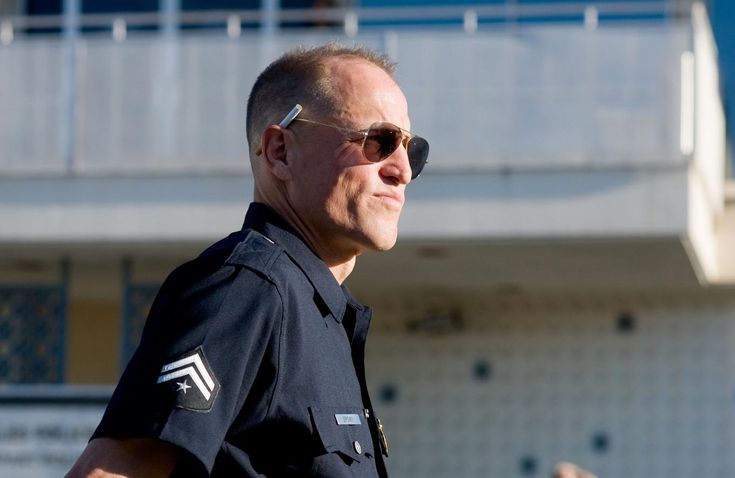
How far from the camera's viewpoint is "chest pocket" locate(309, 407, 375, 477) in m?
2.22

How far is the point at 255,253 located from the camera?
225 cm

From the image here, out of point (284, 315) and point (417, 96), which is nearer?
point (284, 315)

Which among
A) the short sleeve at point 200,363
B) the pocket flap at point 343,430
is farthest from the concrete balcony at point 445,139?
the short sleeve at point 200,363

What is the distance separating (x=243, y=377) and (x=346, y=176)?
53 centimetres

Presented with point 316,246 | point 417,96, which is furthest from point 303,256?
point 417,96

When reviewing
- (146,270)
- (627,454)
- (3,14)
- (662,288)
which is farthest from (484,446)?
(3,14)

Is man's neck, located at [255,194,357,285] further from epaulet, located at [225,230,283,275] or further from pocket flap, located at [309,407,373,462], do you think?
pocket flap, located at [309,407,373,462]

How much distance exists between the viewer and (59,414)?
1041 centimetres

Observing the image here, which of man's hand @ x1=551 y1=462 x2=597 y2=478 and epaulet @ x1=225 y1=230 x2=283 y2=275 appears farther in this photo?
man's hand @ x1=551 y1=462 x2=597 y2=478

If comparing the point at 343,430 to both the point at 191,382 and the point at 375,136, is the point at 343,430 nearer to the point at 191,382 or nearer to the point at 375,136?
the point at 191,382

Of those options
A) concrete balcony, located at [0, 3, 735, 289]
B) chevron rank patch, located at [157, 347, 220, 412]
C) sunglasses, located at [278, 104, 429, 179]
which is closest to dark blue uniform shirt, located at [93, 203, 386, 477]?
chevron rank patch, located at [157, 347, 220, 412]

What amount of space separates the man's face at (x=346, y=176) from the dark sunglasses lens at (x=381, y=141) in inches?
0.4

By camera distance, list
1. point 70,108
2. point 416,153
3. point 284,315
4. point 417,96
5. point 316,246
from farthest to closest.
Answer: point 70,108
point 417,96
point 416,153
point 316,246
point 284,315

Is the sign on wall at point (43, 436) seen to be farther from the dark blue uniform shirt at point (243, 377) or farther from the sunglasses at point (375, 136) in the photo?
the dark blue uniform shirt at point (243, 377)
